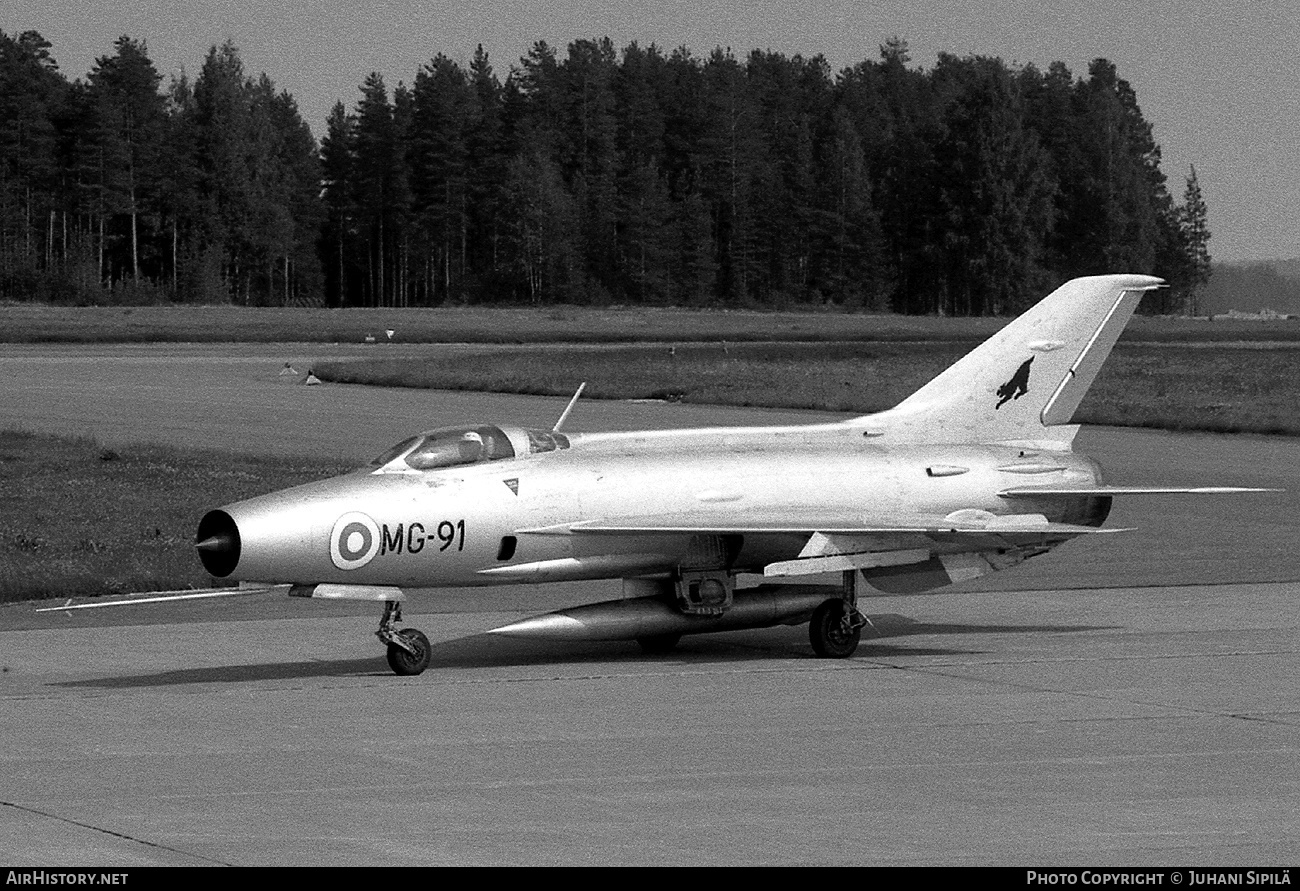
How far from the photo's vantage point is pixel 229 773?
427 inches

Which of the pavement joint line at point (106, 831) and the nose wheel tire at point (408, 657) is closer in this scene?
the pavement joint line at point (106, 831)

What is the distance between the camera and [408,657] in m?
14.4

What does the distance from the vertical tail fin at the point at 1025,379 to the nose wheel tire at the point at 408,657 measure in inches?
175

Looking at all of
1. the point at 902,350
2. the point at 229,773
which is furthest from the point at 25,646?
the point at 902,350

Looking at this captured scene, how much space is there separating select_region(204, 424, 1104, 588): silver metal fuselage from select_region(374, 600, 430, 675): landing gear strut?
0.34 metres

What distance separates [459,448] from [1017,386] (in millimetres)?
5113

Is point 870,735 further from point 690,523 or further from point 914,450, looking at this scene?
point 914,450

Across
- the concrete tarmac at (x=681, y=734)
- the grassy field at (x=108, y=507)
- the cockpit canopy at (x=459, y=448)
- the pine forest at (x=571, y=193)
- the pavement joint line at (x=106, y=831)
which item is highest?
the pine forest at (x=571, y=193)

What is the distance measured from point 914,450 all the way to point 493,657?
12.7ft

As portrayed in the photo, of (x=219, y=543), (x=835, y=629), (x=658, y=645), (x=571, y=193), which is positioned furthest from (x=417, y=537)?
(x=571, y=193)

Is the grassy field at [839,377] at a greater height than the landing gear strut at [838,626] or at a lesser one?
greater

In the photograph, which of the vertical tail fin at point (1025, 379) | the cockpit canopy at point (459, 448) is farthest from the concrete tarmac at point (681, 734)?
the vertical tail fin at point (1025, 379)

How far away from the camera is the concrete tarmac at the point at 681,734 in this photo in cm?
918

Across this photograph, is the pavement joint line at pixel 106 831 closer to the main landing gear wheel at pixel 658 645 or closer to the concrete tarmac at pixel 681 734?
the concrete tarmac at pixel 681 734
